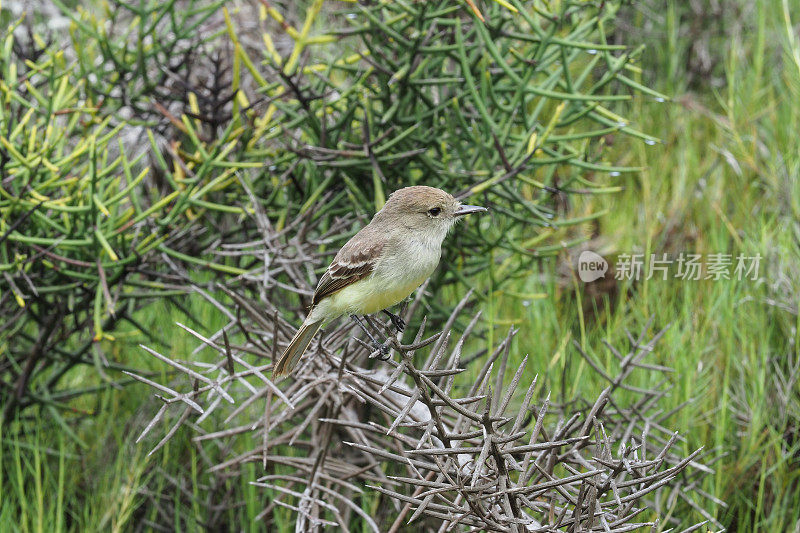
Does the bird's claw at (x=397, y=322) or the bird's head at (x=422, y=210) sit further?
the bird's claw at (x=397, y=322)

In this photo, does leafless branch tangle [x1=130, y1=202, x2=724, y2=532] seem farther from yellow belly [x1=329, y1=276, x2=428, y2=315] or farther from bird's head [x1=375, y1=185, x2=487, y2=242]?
bird's head [x1=375, y1=185, x2=487, y2=242]

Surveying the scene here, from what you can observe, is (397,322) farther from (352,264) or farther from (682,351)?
(682,351)

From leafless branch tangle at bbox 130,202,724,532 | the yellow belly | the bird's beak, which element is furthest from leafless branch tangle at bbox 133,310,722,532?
the bird's beak

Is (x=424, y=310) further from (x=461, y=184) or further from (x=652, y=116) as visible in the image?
(x=652, y=116)

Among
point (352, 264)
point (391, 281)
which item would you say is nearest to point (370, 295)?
point (391, 281)

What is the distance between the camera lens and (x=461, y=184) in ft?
9.36

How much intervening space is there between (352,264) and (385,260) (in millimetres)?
106

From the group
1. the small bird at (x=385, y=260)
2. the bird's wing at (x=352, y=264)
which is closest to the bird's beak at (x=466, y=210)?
the small bird at (x=385, y=260)

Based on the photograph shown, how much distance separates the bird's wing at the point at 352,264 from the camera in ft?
6.20

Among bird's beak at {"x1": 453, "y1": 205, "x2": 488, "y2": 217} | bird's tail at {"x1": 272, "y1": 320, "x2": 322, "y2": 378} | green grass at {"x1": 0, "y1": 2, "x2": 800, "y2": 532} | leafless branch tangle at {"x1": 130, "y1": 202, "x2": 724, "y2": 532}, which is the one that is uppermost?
bird's beak at {"x1": 453, "y1": 205, "x2": 488, "y2": 217}

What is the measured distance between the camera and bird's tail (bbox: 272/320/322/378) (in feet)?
5.92

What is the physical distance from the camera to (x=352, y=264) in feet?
6.27

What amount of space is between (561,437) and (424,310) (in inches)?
49.5

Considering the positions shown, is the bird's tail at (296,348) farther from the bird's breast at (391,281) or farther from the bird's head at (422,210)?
the bird's head at (422,210)
